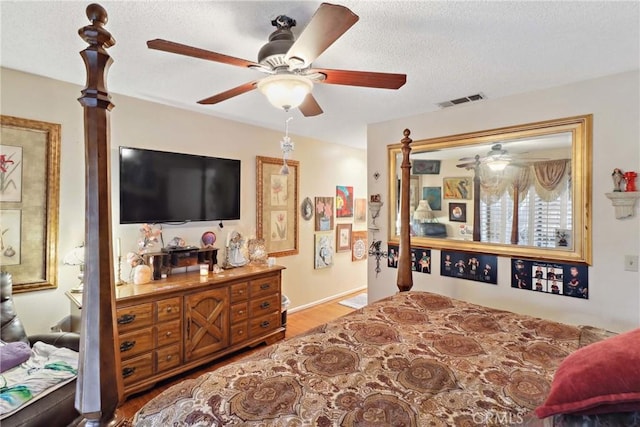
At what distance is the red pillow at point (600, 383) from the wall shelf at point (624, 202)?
1.81 m

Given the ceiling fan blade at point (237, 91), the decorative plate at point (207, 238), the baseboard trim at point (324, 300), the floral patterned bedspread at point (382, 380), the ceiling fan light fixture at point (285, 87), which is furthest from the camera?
the baseboard trim at point (324, 300)

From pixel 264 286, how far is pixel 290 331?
2.80 feet

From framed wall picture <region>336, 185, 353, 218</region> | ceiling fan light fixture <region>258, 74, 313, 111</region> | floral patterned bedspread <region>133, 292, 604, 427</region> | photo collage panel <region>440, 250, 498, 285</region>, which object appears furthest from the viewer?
framed wall picture <region>336, 185, 353, 218</region>

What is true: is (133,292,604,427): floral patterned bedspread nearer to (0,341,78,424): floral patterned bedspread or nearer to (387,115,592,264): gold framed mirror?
(0,341,78,424): floral patterned bedspread

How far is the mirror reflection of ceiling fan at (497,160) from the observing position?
275 centimetres

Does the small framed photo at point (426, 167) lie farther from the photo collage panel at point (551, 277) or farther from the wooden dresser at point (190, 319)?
the wooden dresser at point (190, 319)

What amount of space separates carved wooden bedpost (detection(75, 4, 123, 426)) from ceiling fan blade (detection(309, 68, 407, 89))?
1.00m

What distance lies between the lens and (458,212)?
10.1 ft

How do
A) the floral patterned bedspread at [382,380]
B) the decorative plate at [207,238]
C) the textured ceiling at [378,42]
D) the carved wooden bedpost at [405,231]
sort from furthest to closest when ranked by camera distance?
the decorative plate at [207,238] → the carved wooden bedpost at [405,231] → the textured ceiling at [378,42] → the floral patterned bedspread at [382,380]

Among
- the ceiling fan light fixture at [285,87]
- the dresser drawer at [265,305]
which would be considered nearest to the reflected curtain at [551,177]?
the ceiling fan light fixture at [285,87]

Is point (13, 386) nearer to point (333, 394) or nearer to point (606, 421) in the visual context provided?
point (333, 394)

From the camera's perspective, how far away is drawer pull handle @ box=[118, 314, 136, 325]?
7.41 ft

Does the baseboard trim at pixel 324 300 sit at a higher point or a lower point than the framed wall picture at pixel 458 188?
lower

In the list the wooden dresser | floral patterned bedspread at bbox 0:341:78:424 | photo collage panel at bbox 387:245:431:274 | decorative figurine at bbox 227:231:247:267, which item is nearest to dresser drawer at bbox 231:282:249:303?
the wooden dresser
